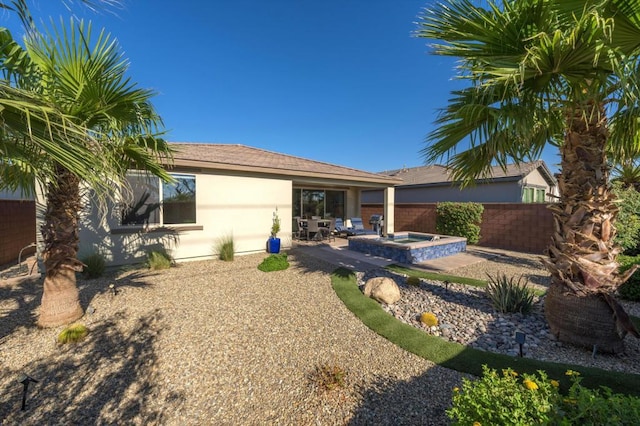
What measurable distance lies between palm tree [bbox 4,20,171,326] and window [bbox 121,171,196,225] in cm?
367

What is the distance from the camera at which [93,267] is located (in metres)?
6.84

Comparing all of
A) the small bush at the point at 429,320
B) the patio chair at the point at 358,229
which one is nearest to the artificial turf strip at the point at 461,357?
the small bush at the point at 429,320

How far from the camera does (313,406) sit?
2.67 m

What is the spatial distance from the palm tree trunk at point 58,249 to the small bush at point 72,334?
55 cm

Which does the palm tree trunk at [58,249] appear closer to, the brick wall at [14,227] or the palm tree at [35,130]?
the palm tree at [35,130]

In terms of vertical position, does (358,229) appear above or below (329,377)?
above

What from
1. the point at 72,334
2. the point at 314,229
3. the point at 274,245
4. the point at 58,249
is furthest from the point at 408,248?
the point at 58,249

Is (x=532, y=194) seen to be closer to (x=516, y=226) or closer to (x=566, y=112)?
(x=516, y=226)

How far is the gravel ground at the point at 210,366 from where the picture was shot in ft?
8.50

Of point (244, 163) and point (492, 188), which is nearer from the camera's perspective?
point (244, 163)

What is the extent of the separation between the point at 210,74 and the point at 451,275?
12628 mm

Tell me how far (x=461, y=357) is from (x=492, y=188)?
16428mm

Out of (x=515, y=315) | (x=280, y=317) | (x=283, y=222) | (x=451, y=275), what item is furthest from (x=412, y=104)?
(x=280, y=317)

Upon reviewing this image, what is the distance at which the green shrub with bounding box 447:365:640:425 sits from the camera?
1457 millimetres
